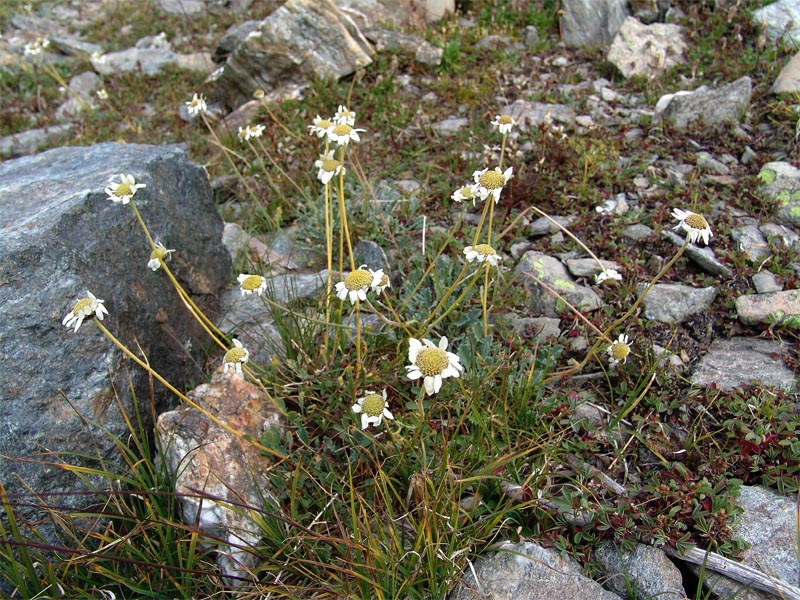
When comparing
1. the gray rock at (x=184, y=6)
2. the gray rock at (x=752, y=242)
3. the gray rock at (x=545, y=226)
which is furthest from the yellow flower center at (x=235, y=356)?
the gray rock at (x=184, y=6)

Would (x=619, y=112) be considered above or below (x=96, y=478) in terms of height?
above

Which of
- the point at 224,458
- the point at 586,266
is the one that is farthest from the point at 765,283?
the point at 224,458

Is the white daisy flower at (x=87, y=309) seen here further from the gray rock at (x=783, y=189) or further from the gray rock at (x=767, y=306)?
the gray rock at (x=783, y=189)

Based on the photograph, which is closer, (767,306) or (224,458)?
(224,458)

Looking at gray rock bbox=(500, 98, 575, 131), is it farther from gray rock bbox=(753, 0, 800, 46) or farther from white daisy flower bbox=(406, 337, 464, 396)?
white daisy flower bbox=(406, 337, 464, 396)

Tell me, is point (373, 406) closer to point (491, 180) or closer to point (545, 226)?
point (491, 180)

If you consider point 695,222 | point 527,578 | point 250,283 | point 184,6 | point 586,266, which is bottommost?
point 527,578

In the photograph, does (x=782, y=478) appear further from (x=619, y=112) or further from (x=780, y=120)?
(x=619, y=112)

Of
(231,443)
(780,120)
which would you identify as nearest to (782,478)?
(231,443)
